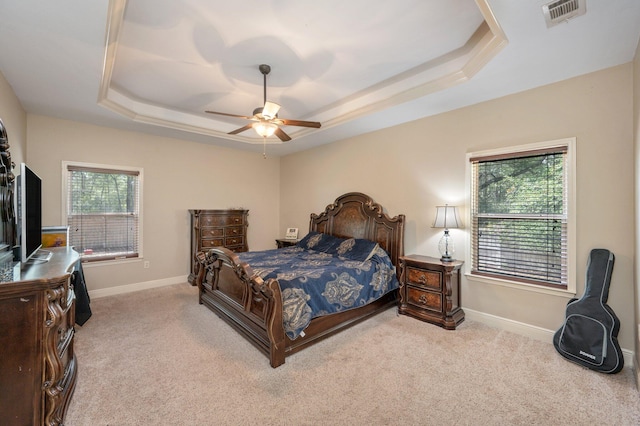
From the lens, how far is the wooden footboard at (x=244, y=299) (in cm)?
240

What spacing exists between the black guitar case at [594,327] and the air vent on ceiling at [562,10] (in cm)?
200

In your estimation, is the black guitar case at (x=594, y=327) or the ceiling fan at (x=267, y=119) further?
the ceiling fan at (x=267, y=119)

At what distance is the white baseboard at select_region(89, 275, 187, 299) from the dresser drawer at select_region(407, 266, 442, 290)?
155 inches

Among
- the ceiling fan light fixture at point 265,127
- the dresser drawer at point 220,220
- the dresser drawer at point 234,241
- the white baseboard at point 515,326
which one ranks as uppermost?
the ceiling fan light fixture at point 265,127

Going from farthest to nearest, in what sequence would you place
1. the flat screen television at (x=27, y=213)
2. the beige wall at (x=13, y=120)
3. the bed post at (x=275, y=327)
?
the beige wall at (x=13, y=120) < the bed post at (x=275, y=327) < the flat screen television at (x=27, y=213)

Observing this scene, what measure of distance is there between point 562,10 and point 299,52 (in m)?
2.08

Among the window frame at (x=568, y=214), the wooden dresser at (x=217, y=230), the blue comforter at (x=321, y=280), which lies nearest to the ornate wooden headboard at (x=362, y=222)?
the blue comforter at (x=321, y=280)

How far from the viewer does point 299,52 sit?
282cm

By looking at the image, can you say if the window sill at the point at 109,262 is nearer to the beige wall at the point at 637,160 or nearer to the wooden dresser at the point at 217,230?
the wooden dresser at the point at 217,230

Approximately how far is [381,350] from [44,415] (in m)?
2.42

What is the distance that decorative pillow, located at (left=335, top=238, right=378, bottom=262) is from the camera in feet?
12.4

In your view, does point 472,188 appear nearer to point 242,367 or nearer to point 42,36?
point 242,367

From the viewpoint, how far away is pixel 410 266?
3.55 meters

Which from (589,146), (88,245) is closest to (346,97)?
(589,146)
